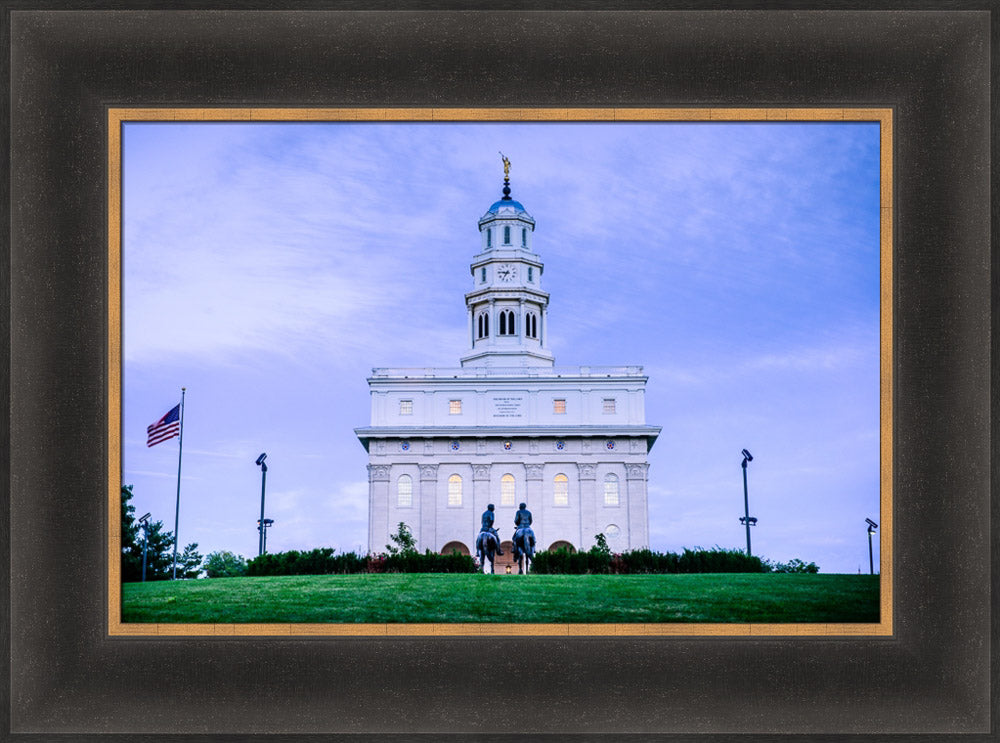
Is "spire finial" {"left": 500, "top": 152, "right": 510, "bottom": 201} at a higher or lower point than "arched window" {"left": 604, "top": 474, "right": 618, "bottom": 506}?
higher

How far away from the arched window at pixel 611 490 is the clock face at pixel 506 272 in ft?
36.6

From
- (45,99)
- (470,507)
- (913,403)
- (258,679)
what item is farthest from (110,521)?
(470,507)

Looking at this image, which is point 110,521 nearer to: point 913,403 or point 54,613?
point 54,613

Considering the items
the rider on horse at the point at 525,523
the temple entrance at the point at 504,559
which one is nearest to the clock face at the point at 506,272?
the temple entrance at the point at 504,559

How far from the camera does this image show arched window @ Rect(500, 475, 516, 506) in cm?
4972

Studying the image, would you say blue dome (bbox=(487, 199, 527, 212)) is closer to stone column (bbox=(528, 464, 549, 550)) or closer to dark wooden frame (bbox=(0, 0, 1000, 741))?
stone column (bbox=(528, 464, 549, 550))

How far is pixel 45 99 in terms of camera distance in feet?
38.4

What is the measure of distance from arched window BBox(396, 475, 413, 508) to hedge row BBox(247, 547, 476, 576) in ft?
86.1

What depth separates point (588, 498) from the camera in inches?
1966

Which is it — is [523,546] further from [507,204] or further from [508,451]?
[507,204]

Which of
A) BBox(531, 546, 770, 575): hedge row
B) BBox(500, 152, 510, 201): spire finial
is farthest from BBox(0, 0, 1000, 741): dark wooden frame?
BBox(500, 152, 510, 201): spire finial

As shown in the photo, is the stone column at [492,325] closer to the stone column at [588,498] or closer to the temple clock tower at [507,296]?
the temple clock tower at [507,296]

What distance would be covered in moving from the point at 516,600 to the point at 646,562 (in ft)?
27.6

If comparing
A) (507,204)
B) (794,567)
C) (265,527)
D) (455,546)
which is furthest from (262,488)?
(507,204)
